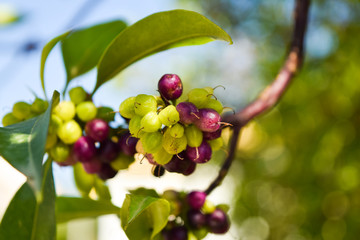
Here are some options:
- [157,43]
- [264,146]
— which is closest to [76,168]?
[157,43]

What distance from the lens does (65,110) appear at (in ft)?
2.73

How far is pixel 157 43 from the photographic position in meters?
0.85

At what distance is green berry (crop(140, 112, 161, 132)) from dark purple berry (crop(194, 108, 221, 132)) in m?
0.07

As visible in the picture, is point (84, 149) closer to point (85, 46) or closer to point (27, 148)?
point (27, 148)

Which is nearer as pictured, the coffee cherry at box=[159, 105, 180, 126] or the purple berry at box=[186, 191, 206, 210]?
the coffee cherry at box=[159, 105, 180, 126]

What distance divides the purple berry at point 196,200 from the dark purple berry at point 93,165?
0.21 m

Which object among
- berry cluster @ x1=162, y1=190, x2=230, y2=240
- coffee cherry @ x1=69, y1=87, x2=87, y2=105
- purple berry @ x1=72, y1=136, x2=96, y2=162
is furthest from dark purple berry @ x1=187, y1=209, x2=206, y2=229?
coffee cherry @ x1=69, y1=87, x2=87, y2=105

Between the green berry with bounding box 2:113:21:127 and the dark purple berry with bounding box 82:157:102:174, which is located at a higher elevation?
the green berry with bounding box 2:113:21:127

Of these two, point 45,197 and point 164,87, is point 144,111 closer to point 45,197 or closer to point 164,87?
point 164,87

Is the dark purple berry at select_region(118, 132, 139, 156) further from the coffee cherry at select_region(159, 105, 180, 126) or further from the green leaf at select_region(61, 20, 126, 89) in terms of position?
the green leaf at select_region(61, 20, 126, 89)

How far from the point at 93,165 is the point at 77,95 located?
16cm

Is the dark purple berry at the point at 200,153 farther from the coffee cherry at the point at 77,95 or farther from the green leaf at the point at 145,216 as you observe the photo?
the coffee cherry at the point at 77,95

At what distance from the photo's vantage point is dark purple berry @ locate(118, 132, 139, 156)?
75cm

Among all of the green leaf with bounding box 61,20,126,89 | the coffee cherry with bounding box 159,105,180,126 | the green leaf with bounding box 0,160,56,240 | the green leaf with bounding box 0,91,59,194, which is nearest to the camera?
the green leaf with bounding box 0,91,59,194
